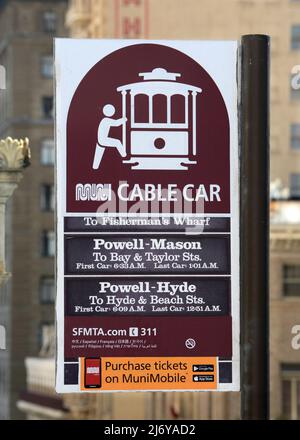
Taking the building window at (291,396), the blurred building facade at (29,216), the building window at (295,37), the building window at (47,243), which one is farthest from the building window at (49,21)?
the building window at (291,396)

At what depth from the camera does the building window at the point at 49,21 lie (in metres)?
145

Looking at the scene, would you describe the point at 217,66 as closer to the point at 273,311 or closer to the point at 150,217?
the point at 150,217

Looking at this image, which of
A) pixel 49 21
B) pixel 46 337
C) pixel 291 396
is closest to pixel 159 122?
pixel 291 396

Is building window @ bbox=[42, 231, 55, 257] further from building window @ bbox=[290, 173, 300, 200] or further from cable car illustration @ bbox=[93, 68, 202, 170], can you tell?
cable car illustration @ bbox=[93, 68, 202, 170]

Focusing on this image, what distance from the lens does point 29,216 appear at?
461 feet

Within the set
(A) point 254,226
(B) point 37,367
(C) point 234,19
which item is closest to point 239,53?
(A) point 254,226

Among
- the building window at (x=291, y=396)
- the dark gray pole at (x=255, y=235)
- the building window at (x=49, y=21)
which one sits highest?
the building window at (x=49, y=21)

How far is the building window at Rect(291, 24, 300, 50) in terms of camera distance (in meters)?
86.3

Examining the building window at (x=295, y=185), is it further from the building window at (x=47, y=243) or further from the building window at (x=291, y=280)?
the building window at (x=47, y=243)

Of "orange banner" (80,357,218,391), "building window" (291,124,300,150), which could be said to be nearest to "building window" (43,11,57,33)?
"building window" (291,124,300,150)

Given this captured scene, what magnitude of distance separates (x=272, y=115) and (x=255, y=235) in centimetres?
7177

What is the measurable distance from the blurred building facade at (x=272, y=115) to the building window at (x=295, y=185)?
52 mm

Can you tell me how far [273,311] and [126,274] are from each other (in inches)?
2208

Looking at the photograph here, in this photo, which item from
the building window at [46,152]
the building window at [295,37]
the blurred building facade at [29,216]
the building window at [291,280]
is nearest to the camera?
the building window at [291,280]
